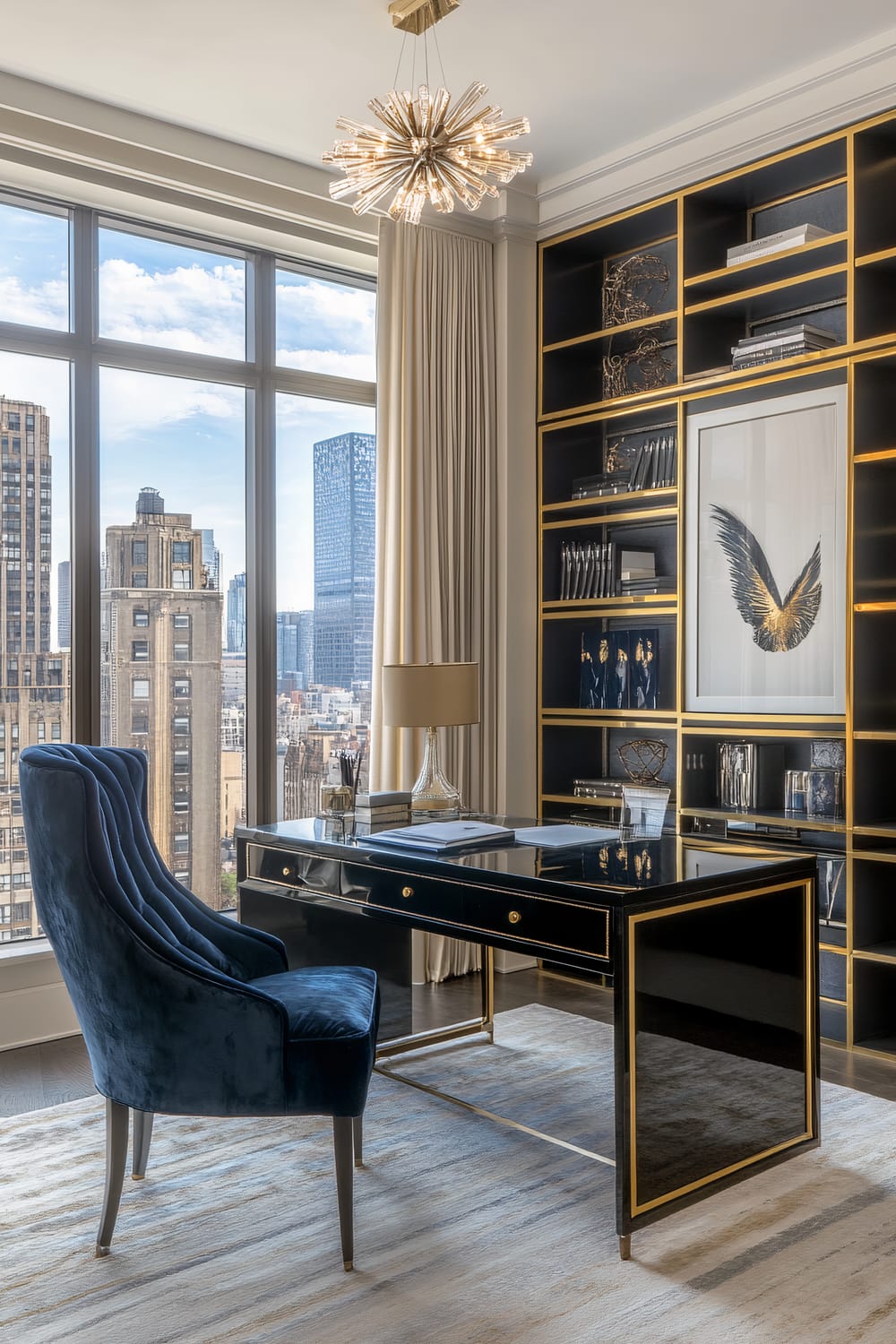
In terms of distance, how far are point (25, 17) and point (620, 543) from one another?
2830mm

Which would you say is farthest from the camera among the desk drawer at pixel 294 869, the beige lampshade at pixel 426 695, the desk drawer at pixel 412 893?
the beige lampshade at pixel 426 695

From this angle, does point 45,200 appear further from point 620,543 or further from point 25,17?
point 620,543

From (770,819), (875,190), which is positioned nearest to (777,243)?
(875,190)

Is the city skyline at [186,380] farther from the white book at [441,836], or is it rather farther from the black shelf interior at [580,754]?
the white book at [441,836]

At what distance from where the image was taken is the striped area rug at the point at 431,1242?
210 centimetres

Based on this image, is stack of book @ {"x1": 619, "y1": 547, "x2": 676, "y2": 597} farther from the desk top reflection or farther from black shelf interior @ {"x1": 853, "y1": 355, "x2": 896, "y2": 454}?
the desk top reflection

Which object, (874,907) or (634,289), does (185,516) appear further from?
(874,907)

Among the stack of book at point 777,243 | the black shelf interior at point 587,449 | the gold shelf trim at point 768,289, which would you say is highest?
the stack of book at point 777,243

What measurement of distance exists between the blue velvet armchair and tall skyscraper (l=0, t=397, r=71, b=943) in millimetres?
1589

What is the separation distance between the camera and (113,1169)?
238 centimetres

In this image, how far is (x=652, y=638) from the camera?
4520 millimetres

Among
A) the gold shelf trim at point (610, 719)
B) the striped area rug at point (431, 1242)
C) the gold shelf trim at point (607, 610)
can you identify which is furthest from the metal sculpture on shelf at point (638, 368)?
the striped area rug at point (431, 1242)

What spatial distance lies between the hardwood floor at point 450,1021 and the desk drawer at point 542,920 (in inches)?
57.7

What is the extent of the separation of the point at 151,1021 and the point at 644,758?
278cm
